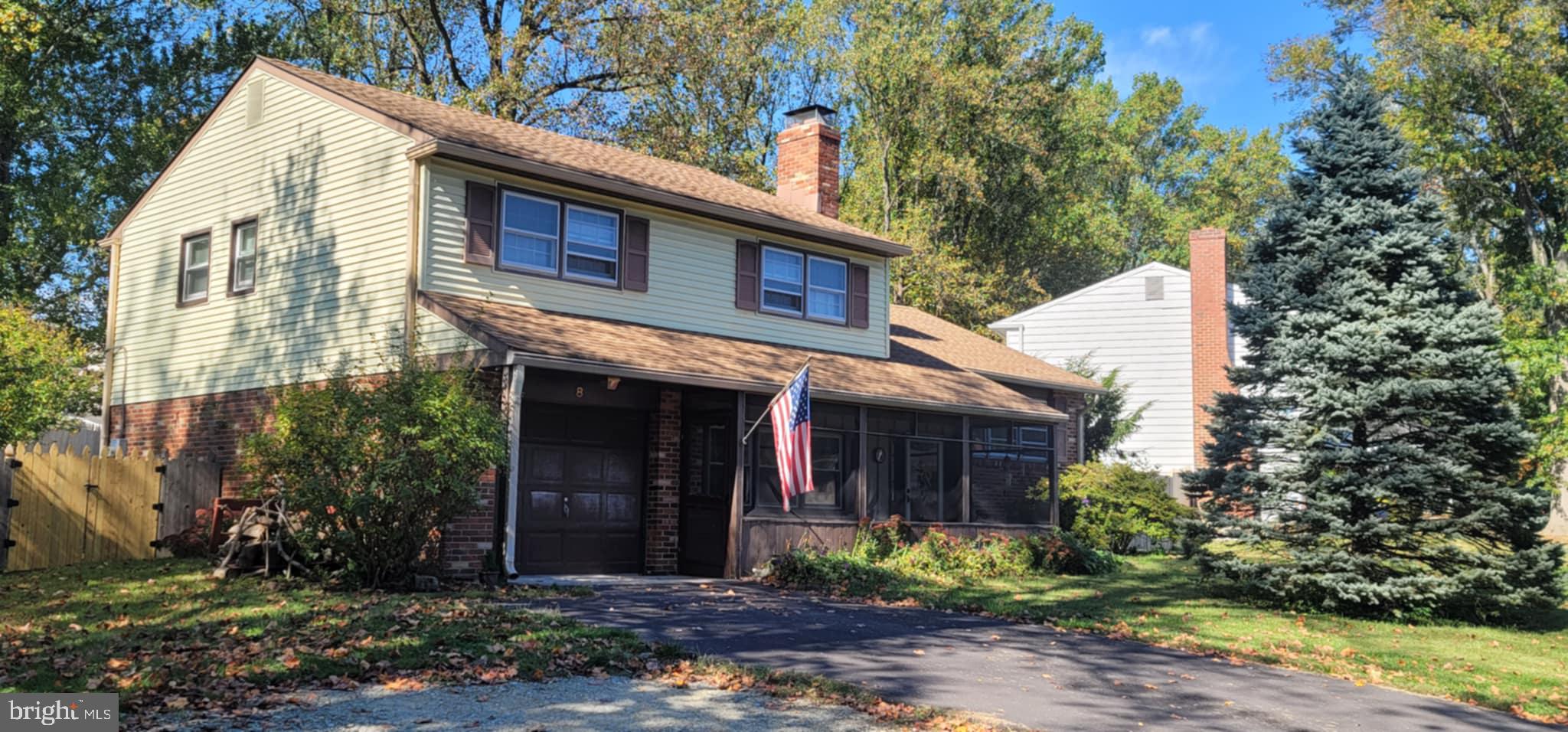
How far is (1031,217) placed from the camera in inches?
1727

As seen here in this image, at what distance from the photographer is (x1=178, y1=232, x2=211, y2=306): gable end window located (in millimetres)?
19562

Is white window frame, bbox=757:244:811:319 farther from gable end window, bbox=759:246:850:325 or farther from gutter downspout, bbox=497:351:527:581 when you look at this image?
gutter downspout, bbox=497:351:527:581

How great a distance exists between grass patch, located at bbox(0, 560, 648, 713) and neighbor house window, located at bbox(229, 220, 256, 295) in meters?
6.89

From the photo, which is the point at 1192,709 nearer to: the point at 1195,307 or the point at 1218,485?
the point at 1218,485

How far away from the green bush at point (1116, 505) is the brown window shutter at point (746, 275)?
269 inches

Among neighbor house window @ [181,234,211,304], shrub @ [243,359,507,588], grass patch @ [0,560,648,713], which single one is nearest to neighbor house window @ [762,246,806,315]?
shrub @ [243,359,507,588]

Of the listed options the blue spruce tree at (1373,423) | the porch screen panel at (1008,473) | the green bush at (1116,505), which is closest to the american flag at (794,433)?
the blue spruce tree at (1373,423)

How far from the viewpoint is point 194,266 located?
19812 millimetres

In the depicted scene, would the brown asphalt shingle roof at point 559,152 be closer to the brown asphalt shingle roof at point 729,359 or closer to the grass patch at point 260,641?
the brown asphalt shingle roof at point 729,359

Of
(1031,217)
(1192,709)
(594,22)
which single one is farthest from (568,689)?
A: (1031,217)

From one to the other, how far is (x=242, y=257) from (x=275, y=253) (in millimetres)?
1096

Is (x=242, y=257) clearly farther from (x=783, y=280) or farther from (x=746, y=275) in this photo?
(x=783, y=280)

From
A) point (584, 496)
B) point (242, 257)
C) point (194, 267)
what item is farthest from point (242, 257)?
point (584, 496)

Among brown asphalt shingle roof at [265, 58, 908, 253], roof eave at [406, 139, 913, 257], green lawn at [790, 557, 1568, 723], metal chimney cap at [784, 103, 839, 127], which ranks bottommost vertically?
green lawn at [790, 557, 1568, 723]
